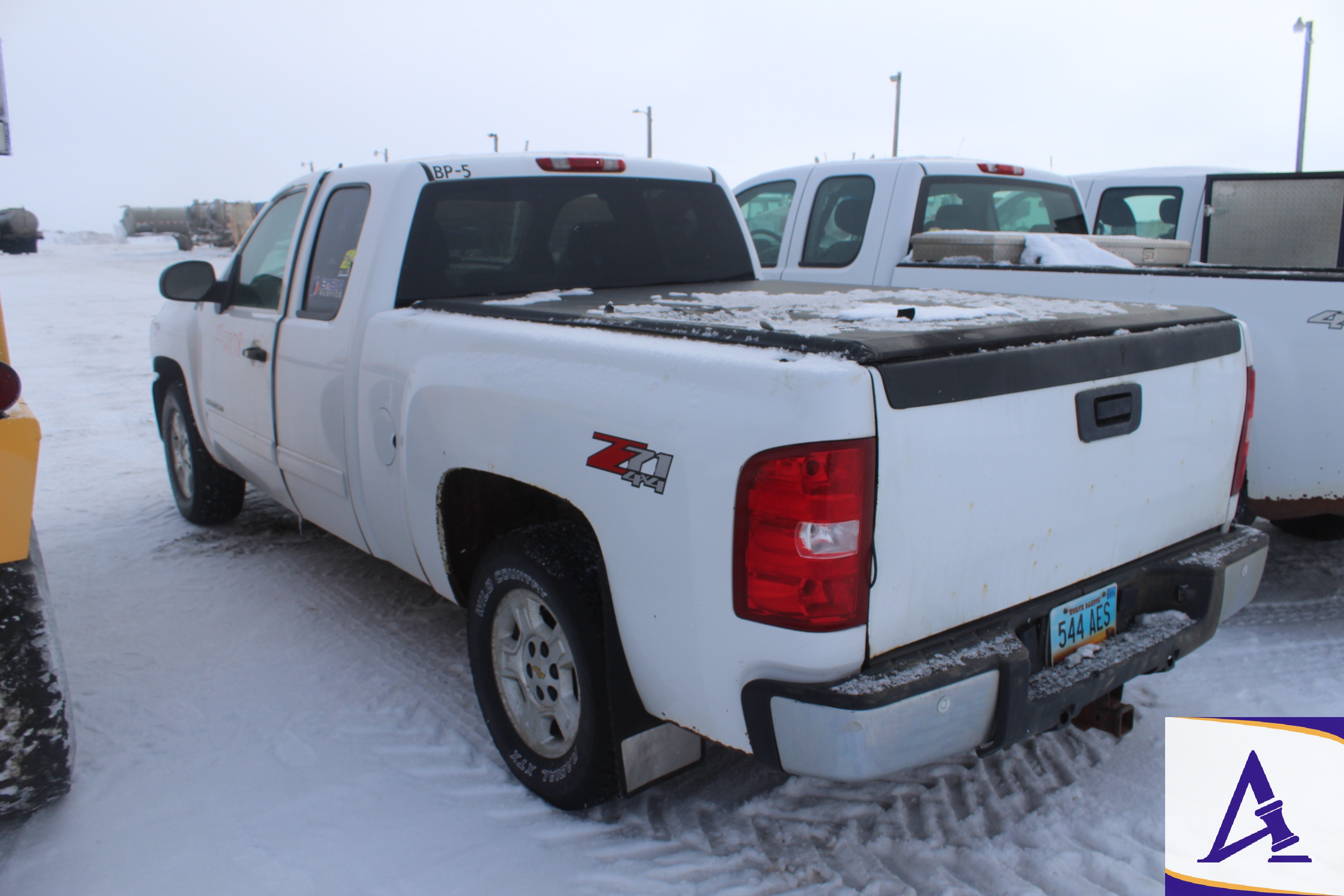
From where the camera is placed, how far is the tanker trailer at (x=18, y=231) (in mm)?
3250

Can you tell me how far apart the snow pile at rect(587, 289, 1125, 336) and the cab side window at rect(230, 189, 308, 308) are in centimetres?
178

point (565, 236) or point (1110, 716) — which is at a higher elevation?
point (565, 236)

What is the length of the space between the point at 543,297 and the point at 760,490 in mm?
1869

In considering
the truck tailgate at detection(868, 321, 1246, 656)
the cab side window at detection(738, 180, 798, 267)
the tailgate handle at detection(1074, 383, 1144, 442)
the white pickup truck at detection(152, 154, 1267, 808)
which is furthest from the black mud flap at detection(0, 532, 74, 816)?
the cab side window at detection(738, 180, 798, 267)

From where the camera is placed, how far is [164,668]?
3.84 meters

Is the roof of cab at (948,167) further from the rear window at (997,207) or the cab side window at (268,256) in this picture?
the cab side window at (268,256)

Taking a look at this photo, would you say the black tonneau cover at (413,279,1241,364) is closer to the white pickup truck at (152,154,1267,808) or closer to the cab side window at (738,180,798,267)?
the white pickup truck at (152,154,1267,808)

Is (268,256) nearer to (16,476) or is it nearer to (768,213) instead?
(16,476)

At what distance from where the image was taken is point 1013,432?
2244mm

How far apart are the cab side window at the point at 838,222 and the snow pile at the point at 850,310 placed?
7.43 feet

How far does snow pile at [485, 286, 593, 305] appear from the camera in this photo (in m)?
3.40

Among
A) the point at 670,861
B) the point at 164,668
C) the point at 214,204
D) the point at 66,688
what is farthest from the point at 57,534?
the point at 214,204

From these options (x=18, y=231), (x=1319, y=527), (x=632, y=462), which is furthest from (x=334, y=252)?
(x=1319, y=527)

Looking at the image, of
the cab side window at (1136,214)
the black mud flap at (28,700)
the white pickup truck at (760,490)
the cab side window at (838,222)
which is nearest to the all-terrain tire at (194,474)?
the white pickup truck at (760,490)
